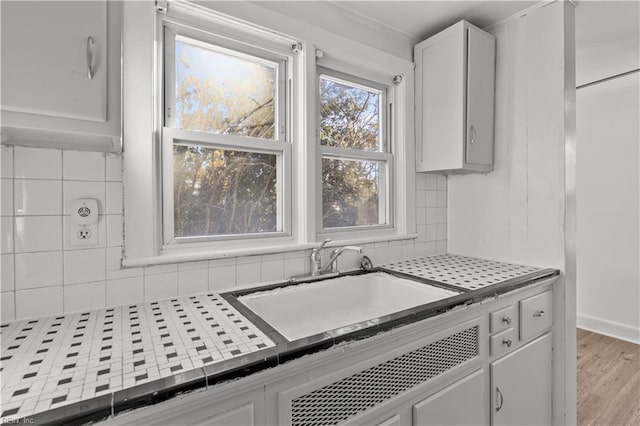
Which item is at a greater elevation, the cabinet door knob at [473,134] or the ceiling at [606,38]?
the ceiling at [606,38]

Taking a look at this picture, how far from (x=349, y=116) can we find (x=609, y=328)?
3092 millimetres

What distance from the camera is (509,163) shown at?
1959 millimetres

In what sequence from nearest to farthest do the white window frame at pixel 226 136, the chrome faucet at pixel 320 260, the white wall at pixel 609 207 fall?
the white window frame at pixel 226 136 < the chrome faucet at pixel 320 260 < the white wall at pixel 609 207

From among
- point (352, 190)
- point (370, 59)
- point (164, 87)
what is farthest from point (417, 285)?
point (164, 87)

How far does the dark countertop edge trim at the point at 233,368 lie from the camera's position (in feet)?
2.04

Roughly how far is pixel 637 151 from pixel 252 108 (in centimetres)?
323

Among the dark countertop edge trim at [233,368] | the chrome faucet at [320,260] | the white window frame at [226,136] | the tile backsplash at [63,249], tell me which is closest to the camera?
the dark countertop edge trim at [233,368]

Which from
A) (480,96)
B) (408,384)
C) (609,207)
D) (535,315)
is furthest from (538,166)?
(609,207)

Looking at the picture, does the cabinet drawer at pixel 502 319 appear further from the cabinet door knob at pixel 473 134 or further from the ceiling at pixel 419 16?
the ceiling at pixel 419 16

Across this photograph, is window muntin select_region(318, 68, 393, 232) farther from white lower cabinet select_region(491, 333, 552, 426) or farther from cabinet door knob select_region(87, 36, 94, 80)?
cabinet door knob select_region(87, 36, 94, 80)

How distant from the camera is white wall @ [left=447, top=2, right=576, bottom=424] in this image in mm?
1732

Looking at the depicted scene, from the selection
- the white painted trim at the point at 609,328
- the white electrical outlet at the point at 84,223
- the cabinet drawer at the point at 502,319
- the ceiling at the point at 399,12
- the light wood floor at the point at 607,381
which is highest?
the ceiling at the point at 399,12

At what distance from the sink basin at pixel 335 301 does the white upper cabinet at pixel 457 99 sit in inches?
31.3

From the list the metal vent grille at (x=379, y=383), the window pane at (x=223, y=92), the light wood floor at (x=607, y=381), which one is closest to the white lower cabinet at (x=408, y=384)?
the metal vent grille at (x=379, y=383)
